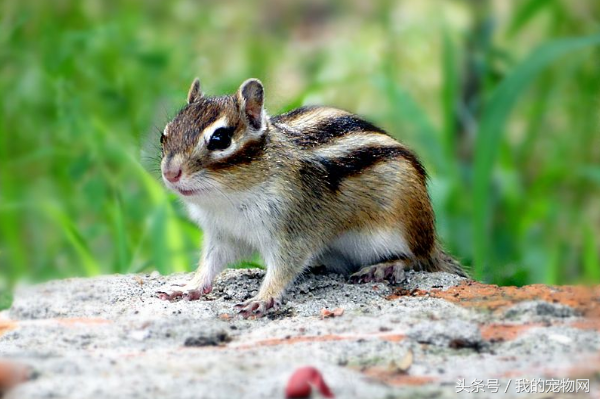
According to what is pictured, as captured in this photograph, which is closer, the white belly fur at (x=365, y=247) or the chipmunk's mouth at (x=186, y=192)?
the chipmunk's mouth at (x=186, y=192)

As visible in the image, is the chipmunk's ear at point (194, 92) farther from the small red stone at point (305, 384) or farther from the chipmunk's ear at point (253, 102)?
the small red stone at point (305, 384)

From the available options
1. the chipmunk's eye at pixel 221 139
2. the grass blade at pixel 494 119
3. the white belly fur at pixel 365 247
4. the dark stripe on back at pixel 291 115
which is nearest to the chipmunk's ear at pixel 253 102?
the chipmunk's eye at pixel 221 139

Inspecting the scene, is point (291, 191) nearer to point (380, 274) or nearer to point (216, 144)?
point (216, 144)

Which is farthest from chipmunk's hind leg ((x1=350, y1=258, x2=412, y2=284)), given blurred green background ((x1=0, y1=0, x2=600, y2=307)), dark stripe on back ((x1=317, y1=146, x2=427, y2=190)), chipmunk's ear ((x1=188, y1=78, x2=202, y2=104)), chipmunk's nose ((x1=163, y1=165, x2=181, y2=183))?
chipmunk's ear ((x1=188, y1=78, x2=202, y2=104))

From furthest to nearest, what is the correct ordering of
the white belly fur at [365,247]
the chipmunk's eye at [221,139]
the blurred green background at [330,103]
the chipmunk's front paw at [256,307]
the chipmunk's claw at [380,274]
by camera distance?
the blurred green background at [330,103]
the white belly fur at [365,247]
the chipmunk's claw at [380,274]
the chipmunk's eye at [221,139]
the chipmunk's front paw at [256,307]

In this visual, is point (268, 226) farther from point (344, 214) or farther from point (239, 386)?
point (239, 386)

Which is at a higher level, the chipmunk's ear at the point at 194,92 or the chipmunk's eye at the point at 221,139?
the chipmunk's ear at the point at 194,92
